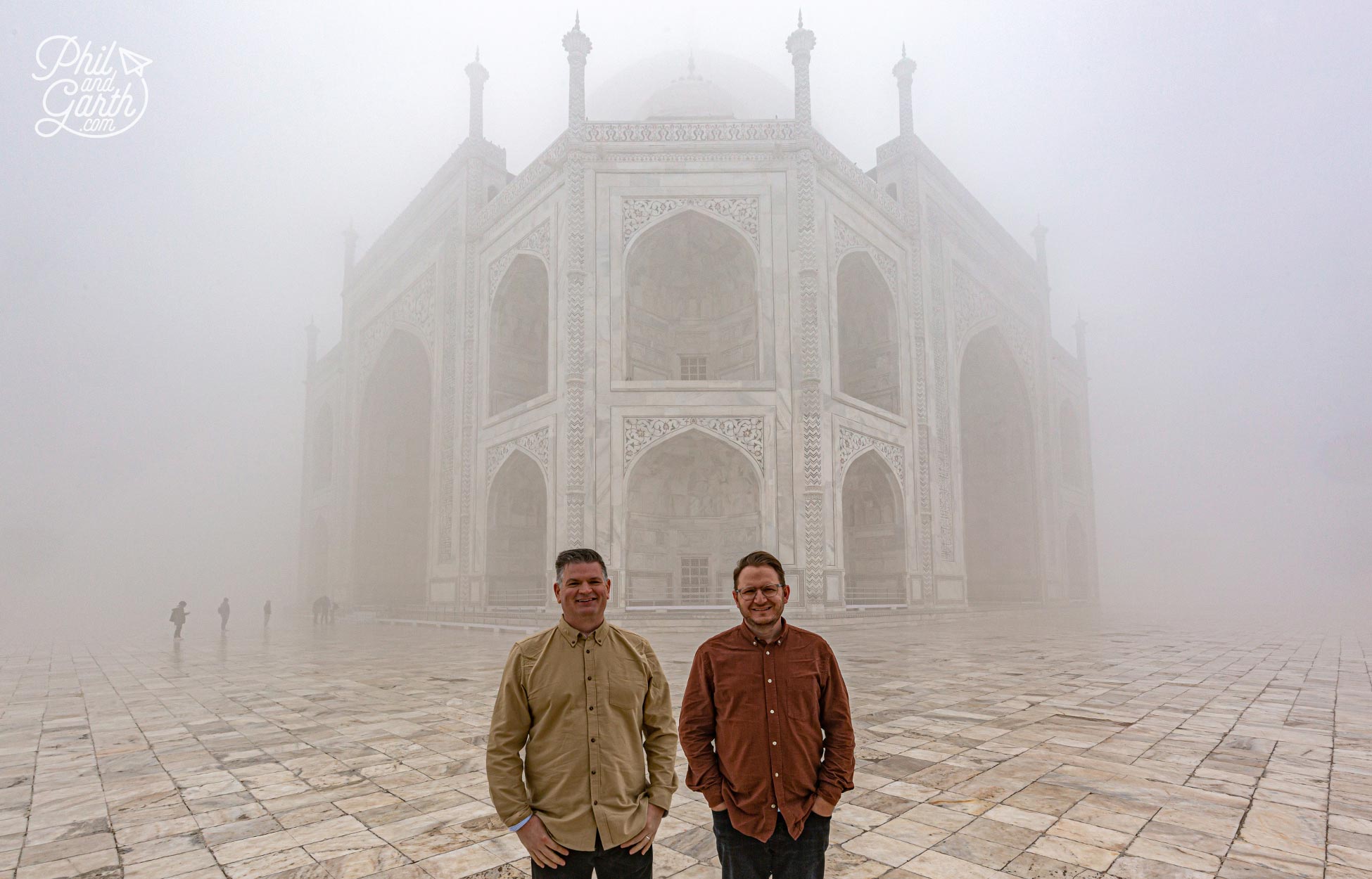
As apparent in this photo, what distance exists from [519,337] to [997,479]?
18836 millimetres

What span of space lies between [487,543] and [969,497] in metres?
18.7

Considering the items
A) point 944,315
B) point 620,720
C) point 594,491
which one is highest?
point 944,315

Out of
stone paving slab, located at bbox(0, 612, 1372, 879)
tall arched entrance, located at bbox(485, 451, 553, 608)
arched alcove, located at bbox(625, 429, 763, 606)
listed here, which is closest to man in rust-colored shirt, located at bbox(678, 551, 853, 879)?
stone paving slab, located at bbox(0, 612, 1372, 879)

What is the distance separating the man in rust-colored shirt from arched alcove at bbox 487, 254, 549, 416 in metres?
18.8

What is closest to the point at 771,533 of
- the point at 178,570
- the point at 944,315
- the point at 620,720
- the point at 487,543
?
the point at 487,543

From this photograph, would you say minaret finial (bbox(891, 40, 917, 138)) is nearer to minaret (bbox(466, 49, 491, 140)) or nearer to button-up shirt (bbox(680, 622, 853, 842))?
minaret (bbox(466, 49, 491, 140))

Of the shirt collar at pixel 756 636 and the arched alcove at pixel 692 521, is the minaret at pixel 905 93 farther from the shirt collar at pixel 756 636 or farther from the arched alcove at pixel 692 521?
the shirt collar at pixel 756 636

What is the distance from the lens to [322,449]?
3397 cm

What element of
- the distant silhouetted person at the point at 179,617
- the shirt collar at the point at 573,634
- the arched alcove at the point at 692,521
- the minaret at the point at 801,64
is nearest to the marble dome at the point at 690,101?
the minaret at the point at 801,64

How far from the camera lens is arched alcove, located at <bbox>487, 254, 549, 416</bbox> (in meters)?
20.8

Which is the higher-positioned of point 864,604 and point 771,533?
point 771,533

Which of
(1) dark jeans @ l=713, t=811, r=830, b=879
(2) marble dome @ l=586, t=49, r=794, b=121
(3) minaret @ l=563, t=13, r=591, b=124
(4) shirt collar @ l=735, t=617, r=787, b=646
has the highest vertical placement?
(2) marble dome @ l=586, t=49, r=794, b=121

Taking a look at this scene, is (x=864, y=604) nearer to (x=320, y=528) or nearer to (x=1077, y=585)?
(x=1077, y=585)

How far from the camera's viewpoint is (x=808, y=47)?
746 inches
